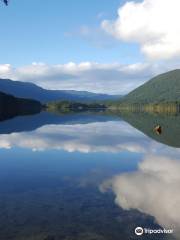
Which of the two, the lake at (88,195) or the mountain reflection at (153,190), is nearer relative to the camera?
the lake at (88,195)

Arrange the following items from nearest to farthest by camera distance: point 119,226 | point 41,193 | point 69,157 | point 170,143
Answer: point 119,226
point 41,193
point 69,157
point 170,143

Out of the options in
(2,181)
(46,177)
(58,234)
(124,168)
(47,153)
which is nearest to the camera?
(58,234)

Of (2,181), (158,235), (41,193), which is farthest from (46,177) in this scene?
(158,235)

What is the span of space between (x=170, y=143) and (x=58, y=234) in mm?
44933

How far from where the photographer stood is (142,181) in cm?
3142

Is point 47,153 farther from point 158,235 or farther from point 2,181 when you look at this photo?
point 158,235

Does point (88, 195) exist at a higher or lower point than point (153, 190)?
higher

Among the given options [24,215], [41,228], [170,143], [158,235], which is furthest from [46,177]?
[170,143]

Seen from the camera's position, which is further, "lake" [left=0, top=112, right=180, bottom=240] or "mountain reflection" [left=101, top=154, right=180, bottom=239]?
"mountain reflection" [left=101, top=154, right=180, bottom=239]

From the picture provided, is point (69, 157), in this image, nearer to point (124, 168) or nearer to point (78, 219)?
point (124, 168)

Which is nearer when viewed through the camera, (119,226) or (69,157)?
(119,226)

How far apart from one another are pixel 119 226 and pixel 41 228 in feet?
12.9

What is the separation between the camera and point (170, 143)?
201 ft

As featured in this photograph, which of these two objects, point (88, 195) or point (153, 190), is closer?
point (88, 195)
